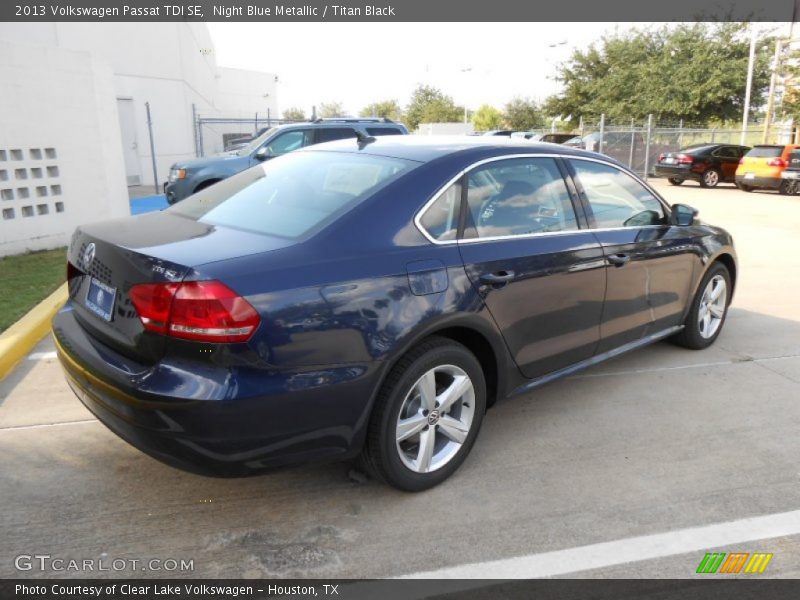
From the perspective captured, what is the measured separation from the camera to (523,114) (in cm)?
5534

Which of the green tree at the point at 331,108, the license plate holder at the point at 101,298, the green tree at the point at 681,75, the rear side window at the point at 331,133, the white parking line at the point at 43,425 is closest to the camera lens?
the license plate holder at the point at 101,298

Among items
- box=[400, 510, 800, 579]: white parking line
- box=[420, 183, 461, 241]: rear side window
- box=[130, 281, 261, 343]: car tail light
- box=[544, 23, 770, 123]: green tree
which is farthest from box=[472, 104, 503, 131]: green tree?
box=[130, 281, 261, 343]: car tail light

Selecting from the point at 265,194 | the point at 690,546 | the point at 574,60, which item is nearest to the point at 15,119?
the point at 265,194

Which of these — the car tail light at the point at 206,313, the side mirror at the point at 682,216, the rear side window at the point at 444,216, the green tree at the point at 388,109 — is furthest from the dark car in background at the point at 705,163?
the green tree at the point at 388,109

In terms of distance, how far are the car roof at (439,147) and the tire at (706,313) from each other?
1.72m

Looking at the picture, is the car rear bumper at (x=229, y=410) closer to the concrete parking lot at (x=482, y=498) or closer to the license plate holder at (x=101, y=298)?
the license plate holder at (x=101, y=298)

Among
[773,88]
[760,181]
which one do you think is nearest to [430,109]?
[773,88]

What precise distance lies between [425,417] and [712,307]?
3349mm

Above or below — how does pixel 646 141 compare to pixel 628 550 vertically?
above

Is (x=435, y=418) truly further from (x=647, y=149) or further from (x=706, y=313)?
(x=647, y=149)

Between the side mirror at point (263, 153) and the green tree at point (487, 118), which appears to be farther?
the green tree at point (487, 118)

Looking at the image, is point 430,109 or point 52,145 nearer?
→ point 52,145

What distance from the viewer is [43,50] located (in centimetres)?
807

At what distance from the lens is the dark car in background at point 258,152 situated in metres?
10.6
